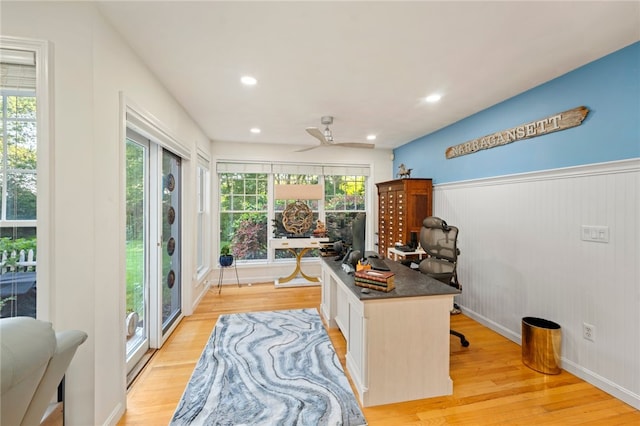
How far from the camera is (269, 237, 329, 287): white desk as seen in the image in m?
4.32

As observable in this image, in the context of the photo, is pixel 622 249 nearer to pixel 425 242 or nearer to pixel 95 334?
pixel 425 242

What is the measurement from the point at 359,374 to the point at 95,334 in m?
1.76

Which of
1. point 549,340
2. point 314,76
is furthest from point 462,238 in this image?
point 314,76

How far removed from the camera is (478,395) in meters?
1.89

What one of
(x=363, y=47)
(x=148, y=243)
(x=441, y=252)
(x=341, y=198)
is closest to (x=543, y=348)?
(x=441, y=252)

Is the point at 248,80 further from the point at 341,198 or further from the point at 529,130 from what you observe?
the point at 341,198

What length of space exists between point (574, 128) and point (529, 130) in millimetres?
370

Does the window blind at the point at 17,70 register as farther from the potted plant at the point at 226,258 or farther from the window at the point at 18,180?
the potted plant at the point at 226,258

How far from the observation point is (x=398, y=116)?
3.26 m

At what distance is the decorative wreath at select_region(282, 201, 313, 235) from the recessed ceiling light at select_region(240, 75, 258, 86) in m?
2.45

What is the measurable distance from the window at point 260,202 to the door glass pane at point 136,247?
213 cm

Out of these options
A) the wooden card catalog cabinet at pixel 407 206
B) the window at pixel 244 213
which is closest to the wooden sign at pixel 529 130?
the wooden card catalog cabinet at pixel 407 206

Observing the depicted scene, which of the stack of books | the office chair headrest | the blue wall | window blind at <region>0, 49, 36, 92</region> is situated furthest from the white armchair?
the blue wall

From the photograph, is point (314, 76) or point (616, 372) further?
point (314, 76)
